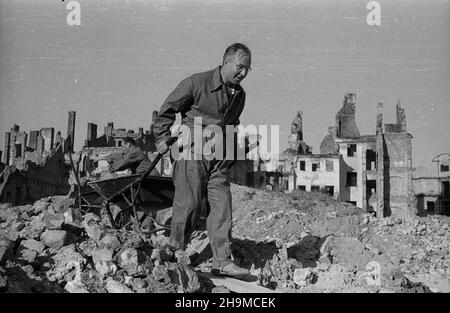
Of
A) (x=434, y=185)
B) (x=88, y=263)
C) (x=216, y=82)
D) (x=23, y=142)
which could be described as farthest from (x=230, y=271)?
(x=434, y=185)

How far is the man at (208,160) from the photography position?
5062mm

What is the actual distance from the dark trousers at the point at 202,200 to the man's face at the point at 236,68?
0.75 meters

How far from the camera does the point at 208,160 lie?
5.20 meters

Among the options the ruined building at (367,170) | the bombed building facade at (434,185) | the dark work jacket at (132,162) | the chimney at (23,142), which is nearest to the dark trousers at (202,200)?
the dark work jacket at (132,162)

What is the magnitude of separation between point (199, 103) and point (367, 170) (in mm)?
40599

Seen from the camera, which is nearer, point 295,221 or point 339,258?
point 339,258

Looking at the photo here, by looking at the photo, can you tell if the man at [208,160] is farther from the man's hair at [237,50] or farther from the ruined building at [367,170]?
the ruined building at [367,170]

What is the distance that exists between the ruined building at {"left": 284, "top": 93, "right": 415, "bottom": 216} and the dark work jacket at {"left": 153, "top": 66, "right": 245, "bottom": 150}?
38557 mm

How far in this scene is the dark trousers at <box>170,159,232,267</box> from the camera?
16.6ft

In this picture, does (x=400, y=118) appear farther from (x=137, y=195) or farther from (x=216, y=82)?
(x=216, y=82)

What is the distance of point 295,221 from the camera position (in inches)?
647

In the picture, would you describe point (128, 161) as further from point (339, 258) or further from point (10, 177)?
point (10, 177)

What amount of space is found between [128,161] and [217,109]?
10.6 feet
